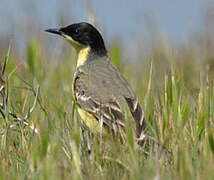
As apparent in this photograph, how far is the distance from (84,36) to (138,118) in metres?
1.42

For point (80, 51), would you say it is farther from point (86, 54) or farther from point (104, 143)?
point (104, 143)

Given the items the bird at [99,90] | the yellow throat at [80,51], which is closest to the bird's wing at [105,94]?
the bird at [99,90]

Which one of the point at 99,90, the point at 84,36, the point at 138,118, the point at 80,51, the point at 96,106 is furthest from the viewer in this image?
the point at 80,51

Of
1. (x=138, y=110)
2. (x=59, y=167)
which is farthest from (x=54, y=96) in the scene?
(x=59, y=167)

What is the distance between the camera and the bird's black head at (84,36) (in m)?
6.02

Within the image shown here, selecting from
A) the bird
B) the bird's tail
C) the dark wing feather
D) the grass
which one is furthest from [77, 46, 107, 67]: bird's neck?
the bird's tail

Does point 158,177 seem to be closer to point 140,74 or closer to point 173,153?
point 173,153

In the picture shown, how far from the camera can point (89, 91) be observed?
5.50 m

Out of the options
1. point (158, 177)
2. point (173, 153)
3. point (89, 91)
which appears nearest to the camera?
point (158, 177)

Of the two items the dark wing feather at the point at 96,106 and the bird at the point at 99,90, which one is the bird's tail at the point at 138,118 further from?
the dark wing feather at the point at 96,106

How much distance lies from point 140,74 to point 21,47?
A: 203 centimetres

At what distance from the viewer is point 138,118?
4.89m

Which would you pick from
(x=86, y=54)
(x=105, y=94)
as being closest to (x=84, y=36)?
(x=86, y=54)

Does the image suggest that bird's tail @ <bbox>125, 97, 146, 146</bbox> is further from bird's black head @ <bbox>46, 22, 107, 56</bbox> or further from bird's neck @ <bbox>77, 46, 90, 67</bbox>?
bird's black head @ <bbox>46, 22, 107, 56</bbox>
